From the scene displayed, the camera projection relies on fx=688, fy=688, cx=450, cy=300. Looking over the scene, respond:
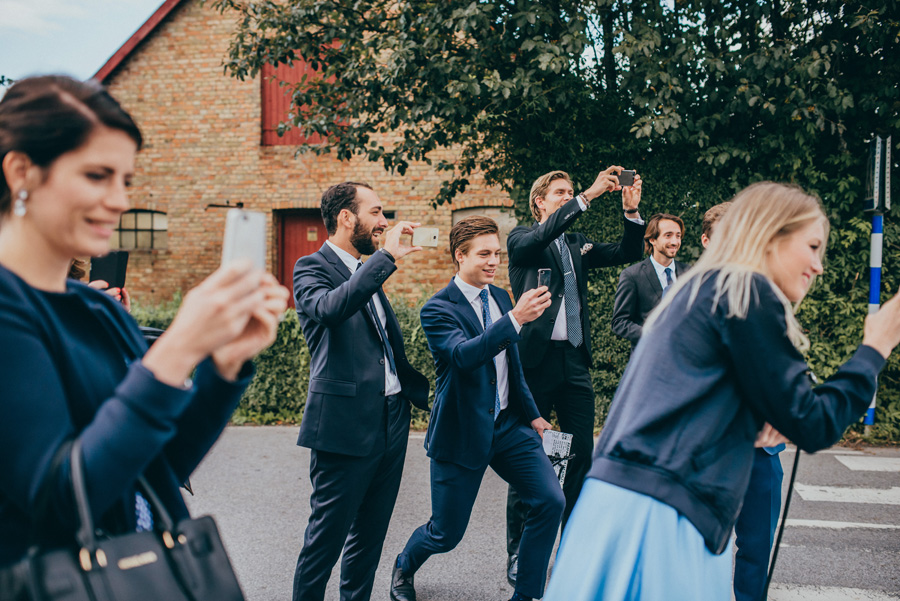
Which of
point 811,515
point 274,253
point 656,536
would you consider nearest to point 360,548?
point 656,536

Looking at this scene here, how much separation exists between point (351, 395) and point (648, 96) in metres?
5.33

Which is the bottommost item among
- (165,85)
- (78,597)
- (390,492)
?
(390,492)

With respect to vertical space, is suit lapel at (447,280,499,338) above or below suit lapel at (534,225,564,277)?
below

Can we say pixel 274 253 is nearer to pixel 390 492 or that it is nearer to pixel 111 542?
pixel 390 492

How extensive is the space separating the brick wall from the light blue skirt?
1197cm

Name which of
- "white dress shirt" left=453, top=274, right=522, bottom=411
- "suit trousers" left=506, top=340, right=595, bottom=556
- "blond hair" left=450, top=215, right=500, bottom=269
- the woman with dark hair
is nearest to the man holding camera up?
"suit trousers" left=506, top=340, right=595, bottom=556

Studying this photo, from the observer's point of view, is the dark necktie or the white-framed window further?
the white-framed window

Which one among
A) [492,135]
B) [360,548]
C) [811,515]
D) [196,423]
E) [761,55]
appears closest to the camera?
[196,423]

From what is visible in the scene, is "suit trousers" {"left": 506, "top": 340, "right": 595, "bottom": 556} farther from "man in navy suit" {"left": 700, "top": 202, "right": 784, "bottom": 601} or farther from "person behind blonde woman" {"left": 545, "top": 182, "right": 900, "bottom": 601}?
"person behind blonde woman" {"left": 545, "top": 182, "right": 900, "bottom": 601}

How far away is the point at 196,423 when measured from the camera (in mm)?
1484

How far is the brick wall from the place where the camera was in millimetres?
13594

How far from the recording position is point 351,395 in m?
3.27

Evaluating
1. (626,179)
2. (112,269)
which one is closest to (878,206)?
(626,179)

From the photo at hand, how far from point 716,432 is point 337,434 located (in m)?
1.86
